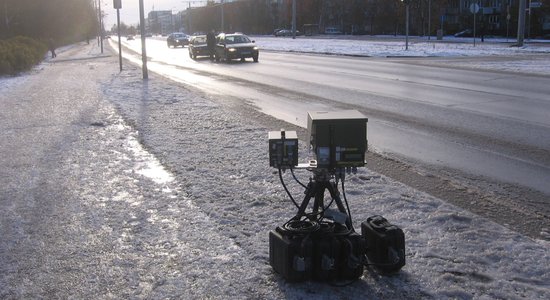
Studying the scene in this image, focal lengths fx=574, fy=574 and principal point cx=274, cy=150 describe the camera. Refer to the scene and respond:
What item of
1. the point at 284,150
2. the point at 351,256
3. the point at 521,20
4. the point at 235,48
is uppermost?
the point at 521,20

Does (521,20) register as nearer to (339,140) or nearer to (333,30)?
(339,140)

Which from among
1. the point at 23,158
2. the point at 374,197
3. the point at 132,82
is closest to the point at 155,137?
the point at 23,158

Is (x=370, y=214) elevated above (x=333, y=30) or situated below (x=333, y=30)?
below

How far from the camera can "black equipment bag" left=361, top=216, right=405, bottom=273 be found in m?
3.83

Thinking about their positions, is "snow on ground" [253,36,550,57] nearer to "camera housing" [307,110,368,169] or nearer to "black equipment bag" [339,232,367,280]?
"camera housing" [307,110,368,169]

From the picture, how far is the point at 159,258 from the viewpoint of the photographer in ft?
14.3

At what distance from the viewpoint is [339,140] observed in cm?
399

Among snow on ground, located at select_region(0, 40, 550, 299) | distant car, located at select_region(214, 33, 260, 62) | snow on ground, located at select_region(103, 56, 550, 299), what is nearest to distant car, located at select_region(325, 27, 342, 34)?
distant car, located at select_region(214, 33, 260, 62)

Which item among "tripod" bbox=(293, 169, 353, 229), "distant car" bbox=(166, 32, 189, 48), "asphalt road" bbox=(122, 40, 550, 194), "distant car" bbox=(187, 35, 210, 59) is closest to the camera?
"tripod" bbox=(293, 169, 353, 229)

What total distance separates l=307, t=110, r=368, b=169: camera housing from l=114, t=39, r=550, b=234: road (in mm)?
2395

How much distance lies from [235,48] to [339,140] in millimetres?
28299

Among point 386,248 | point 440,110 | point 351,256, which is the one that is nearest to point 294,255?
point 351,256

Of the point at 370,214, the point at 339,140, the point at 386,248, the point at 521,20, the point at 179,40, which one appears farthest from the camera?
the point at 179,40

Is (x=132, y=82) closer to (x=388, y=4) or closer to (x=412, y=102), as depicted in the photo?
(x=412, y=102)
